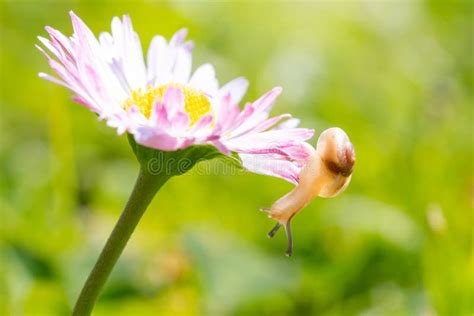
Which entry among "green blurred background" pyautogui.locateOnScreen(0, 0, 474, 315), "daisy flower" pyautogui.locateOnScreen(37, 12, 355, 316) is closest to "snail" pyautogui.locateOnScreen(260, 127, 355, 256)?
"daisy flower" pyautogui.locateOnScreen(37, 12, 355, 316)

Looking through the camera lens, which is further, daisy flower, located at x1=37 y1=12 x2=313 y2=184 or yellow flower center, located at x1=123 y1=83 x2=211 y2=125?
yellow flower center, located at x1=123 y1=83 x2=211 y2=125

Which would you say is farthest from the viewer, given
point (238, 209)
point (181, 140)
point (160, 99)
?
point (238, 209)

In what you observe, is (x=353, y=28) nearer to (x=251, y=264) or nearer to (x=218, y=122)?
(x=251, y=264)

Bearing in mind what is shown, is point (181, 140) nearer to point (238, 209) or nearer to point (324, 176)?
point (324, 176)

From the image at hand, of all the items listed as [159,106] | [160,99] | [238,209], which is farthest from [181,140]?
[238,209]

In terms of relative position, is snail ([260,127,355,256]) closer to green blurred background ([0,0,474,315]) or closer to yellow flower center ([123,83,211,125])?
yellow flower center ([123,83,211,125])

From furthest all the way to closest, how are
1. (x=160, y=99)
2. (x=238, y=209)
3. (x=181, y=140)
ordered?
(x=238, y=209), (x=160, y=99), (x=181, y=140)
